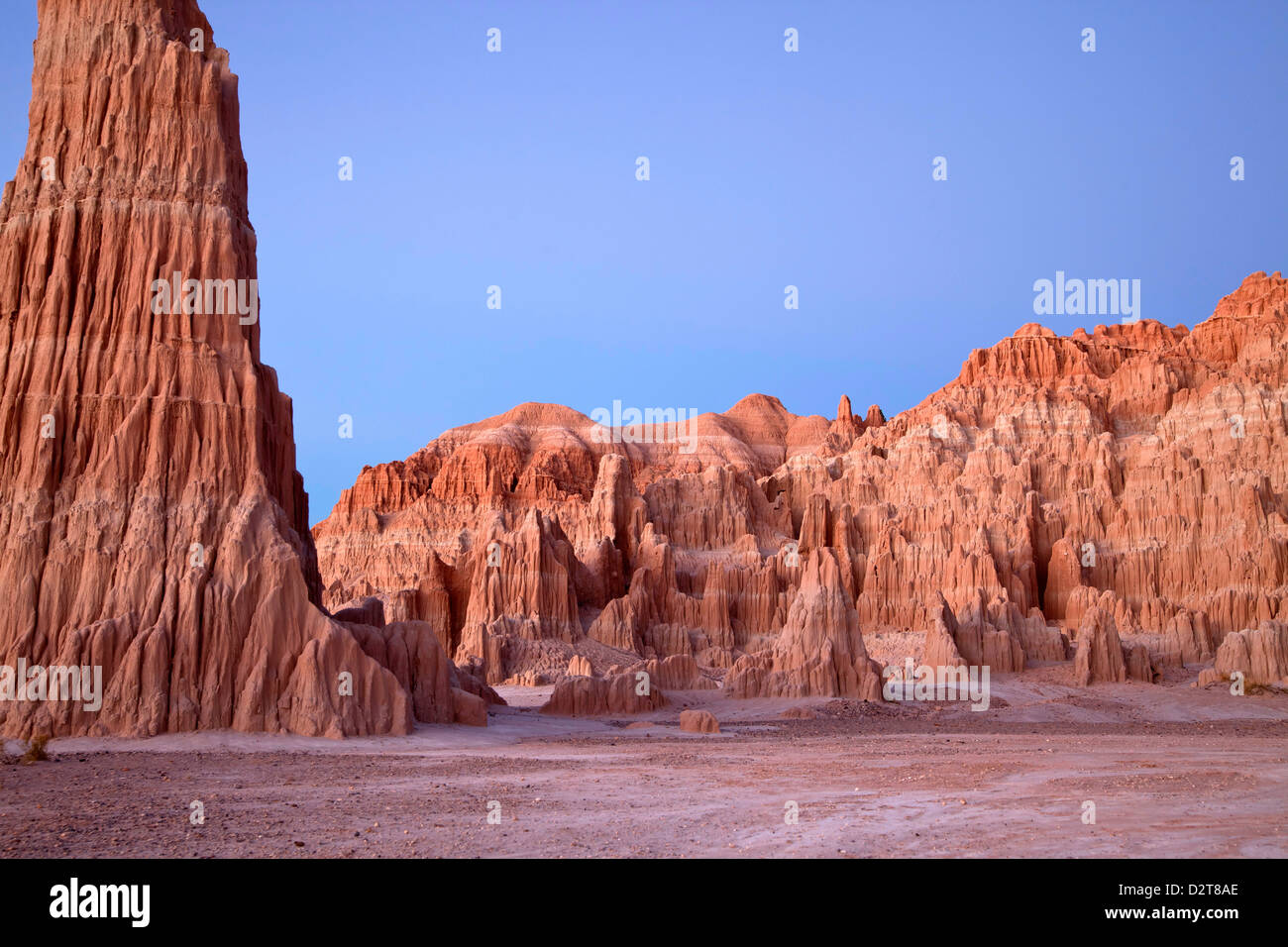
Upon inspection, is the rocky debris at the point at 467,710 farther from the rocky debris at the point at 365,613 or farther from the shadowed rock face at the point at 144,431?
the rocky debris at the point at 365,613

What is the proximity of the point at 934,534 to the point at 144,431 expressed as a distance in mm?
64890

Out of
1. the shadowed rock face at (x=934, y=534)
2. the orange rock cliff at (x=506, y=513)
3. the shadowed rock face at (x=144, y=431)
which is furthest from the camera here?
the shadowed rock face at (x=934, y=534)

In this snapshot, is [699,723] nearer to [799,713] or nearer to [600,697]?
[799,713]

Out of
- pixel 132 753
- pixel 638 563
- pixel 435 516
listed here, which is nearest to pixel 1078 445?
pixel 638 563

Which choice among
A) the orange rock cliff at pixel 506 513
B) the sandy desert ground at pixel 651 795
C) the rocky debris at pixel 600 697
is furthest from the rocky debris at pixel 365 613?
the rocky debris at pixel 600 697

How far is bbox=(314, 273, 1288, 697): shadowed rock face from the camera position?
63.8 m

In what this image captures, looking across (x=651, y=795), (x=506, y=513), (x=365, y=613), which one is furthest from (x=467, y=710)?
(x=506, y=513)

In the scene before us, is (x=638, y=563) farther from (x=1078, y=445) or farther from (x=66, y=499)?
(x=66, y=499)

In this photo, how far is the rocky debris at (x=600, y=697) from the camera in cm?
4209

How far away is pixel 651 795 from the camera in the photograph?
707 inches

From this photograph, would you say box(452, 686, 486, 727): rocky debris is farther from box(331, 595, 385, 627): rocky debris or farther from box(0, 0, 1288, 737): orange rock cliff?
box(331, 595, 385, 627): rocky debris

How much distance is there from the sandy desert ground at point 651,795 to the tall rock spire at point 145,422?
5.78 ft
